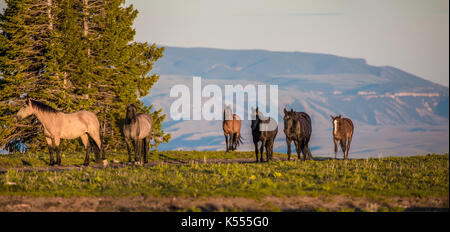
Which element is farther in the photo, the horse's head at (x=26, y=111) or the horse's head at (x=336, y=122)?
the horse's head at (x=336, y=122)

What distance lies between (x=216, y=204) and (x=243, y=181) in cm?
366

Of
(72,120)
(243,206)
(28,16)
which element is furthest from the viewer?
(28,16)

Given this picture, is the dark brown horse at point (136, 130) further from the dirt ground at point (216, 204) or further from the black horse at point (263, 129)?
the dirt ground at point (216, 204)

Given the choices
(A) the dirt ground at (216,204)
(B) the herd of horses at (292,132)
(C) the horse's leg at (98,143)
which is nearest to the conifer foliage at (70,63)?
(C) the horse's leg at (98,143)

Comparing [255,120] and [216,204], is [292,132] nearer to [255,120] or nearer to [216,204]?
[255,120]

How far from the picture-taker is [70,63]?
132 ft

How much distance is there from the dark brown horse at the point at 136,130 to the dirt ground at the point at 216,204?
33.1ft

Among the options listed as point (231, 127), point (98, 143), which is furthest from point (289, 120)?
point (98, 143)

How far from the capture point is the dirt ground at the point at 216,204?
58.2ft

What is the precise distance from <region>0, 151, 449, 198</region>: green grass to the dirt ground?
31 cm

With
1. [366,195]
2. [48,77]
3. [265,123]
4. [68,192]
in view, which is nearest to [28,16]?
[48,77]

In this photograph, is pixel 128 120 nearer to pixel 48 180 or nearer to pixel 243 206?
pixel 48 180
